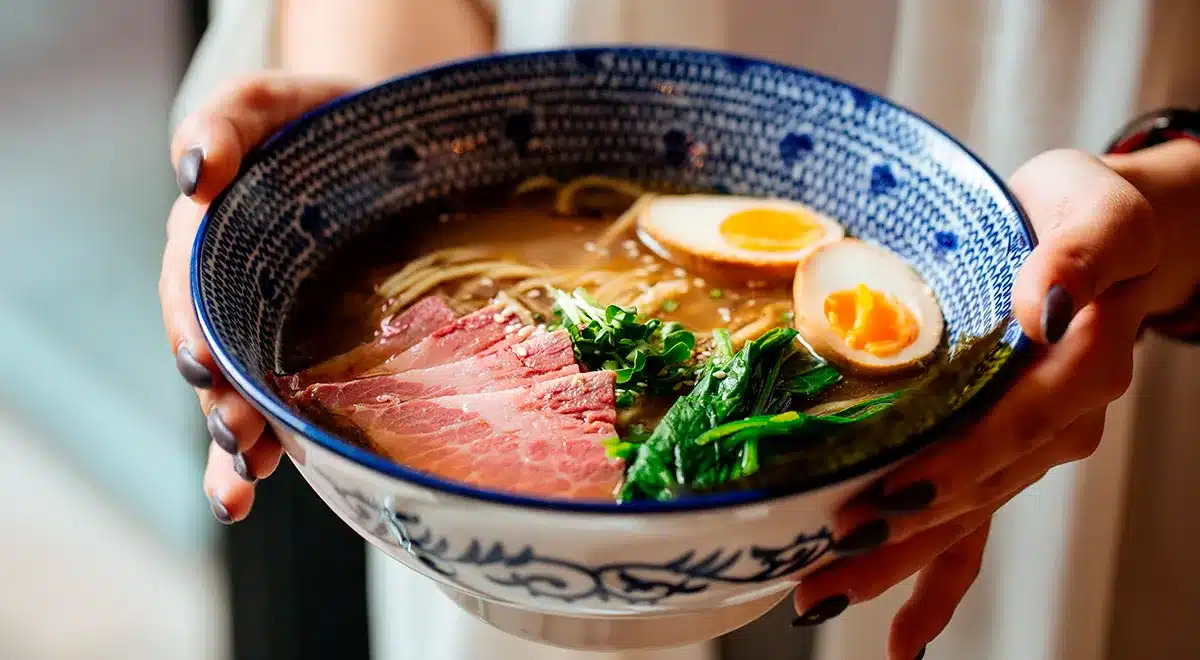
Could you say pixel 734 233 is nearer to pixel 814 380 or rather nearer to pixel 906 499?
pixel 814 380

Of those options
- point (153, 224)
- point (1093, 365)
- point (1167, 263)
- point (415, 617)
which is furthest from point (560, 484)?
point (153, 224)

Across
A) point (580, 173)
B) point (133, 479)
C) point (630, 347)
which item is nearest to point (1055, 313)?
point (630, 347)

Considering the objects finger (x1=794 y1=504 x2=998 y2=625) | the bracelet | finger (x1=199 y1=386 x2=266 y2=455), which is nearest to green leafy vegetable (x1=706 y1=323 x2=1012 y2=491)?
finger (x1=794 y1=504 x2=998 y2=625)

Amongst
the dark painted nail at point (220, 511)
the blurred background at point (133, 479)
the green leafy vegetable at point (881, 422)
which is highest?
the green leafy vegetable at point (881, 422)

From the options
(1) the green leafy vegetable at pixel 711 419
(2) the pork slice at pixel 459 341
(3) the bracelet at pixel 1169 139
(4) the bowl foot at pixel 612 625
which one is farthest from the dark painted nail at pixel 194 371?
(3) the bracelet at pixel 1169 139

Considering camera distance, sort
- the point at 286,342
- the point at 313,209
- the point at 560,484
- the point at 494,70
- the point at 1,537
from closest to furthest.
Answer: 1. the point at 560,484
2. the point at 286,342
3. the point at 313,209
4. the point at 494,70
5. the point at 1,537

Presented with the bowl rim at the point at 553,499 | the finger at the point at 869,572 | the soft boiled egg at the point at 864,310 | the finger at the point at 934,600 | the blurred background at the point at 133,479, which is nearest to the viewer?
the bowl rim at the point at 553,499

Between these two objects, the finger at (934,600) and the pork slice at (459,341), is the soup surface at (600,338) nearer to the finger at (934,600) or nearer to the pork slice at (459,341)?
the pork slice at (459,341)

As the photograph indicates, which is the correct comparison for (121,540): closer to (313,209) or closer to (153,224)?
(153,224)
